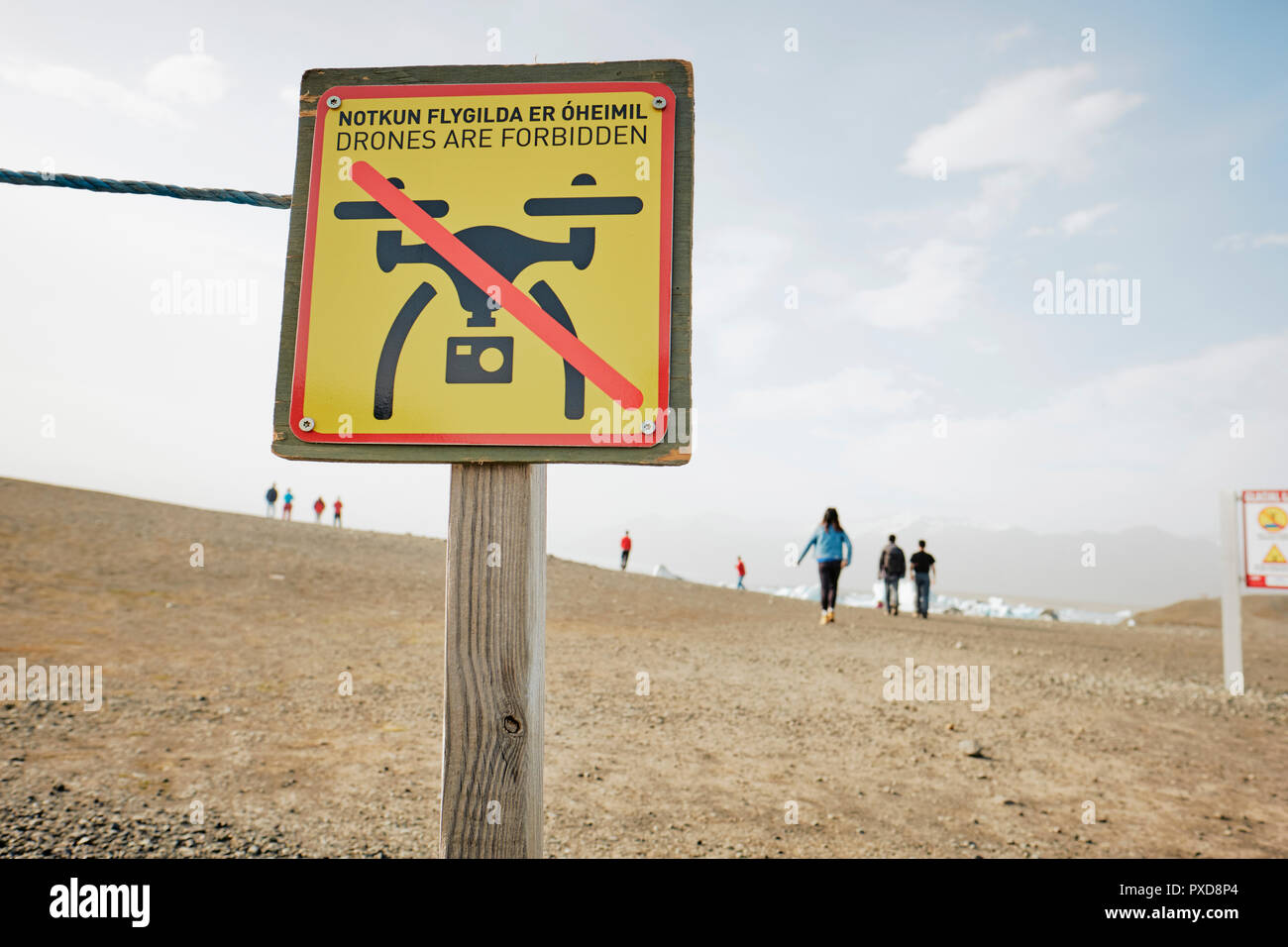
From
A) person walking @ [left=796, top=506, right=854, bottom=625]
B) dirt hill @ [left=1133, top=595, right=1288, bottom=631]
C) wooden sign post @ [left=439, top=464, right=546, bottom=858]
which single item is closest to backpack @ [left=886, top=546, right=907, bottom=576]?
person walking @ [left=796, top=506, right=854, bottom=625]

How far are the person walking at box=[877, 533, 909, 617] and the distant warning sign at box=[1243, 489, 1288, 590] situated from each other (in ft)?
22.1

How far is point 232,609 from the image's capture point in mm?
10336

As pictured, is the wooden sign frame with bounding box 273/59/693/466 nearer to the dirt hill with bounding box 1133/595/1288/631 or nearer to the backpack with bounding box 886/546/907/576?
the backpack with bounding box 886/546/907/576

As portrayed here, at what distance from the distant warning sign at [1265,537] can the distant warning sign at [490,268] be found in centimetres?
996

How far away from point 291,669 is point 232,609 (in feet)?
12.7

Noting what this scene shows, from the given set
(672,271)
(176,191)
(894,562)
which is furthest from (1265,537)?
(176,191)

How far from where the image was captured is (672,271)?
1.75 meters

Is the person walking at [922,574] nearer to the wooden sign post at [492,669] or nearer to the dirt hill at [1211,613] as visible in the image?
the dirt hill at [1211,613]

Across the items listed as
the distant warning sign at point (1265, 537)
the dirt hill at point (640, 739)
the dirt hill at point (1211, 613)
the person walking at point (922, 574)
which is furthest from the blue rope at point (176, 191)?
the dirt hill at point (1211, 613)

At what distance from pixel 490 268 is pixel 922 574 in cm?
1462

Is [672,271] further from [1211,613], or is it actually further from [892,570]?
[1211,613]

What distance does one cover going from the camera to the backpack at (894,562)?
596 inches

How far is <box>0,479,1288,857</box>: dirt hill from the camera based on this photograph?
388cm

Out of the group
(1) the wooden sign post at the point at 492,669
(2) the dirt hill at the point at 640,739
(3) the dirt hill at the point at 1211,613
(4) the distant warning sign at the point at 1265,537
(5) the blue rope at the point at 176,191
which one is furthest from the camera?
(3) the dirt hill at the point at 1211,613
